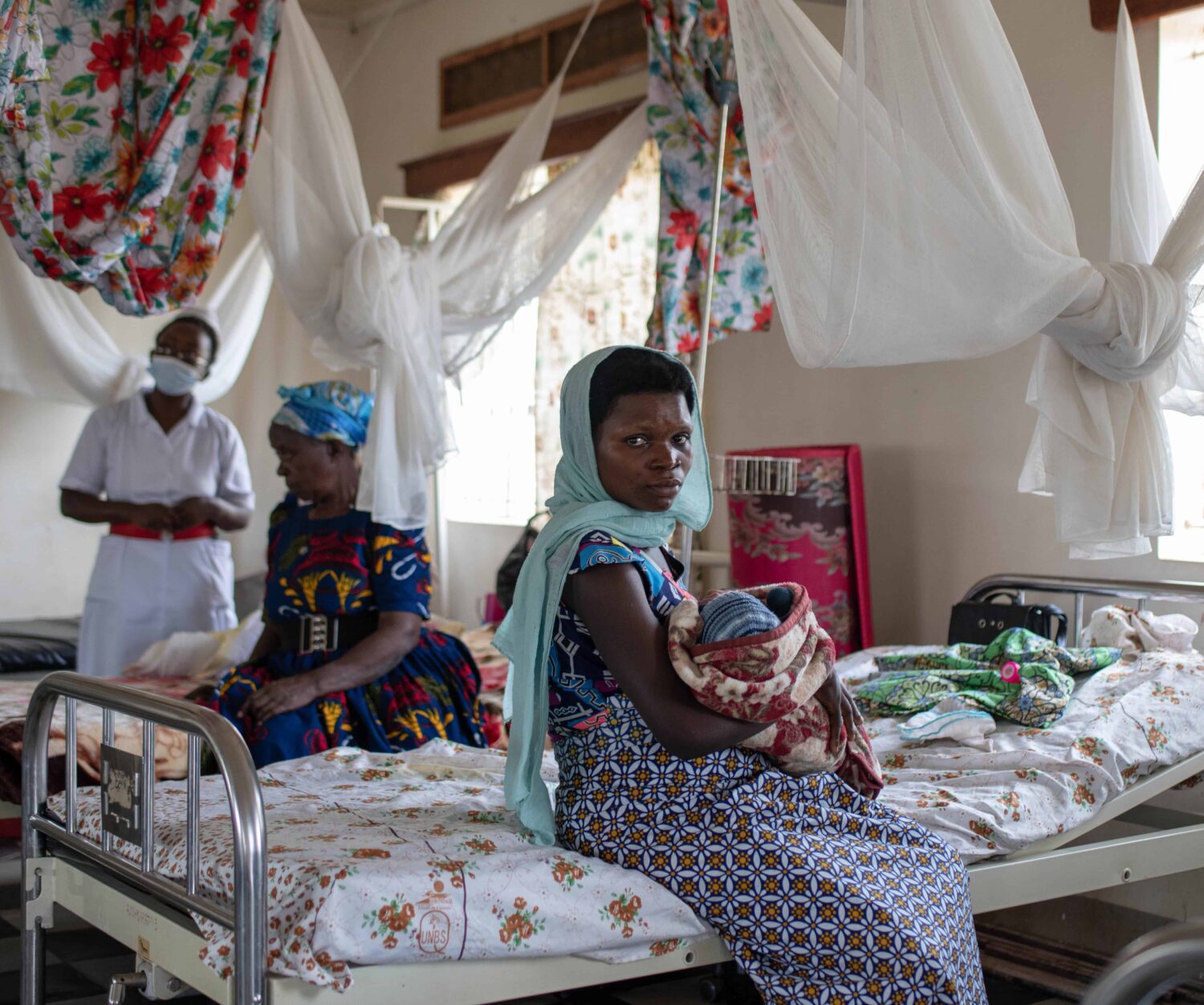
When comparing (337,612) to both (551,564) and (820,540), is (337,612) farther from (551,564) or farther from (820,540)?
(820,540)

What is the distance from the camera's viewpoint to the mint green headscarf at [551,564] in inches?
81.0

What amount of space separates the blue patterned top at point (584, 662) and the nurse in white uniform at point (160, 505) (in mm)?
3154

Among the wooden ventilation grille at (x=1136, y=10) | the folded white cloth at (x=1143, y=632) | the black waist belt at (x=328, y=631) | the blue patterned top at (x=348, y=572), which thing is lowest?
the folded white cloth at (x=1143, y=632)

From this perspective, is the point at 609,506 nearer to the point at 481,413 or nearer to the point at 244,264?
the point at 244,264

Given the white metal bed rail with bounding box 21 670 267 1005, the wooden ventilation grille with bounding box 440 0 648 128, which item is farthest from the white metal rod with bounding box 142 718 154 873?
the wooden ventilation grille with bounding box 440 0 648 128

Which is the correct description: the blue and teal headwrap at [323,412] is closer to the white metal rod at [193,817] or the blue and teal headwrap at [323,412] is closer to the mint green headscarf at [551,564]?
the mint green headscarf at [551,564]

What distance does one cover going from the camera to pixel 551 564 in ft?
6.76

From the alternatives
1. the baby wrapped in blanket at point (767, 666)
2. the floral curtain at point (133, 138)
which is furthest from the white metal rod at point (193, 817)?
the floral curtain at point (133, 138)

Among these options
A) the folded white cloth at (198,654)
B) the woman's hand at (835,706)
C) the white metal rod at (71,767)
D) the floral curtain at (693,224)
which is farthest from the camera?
the floral curtain at (693,224)

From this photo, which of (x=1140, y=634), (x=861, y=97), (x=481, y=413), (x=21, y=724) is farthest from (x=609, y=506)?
(x=481, y=413)

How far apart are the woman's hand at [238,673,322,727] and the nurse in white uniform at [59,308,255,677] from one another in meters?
1.92

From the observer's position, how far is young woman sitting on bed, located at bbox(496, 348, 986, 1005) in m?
1.93

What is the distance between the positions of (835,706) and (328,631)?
1542mm

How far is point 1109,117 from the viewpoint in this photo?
4.13 m
